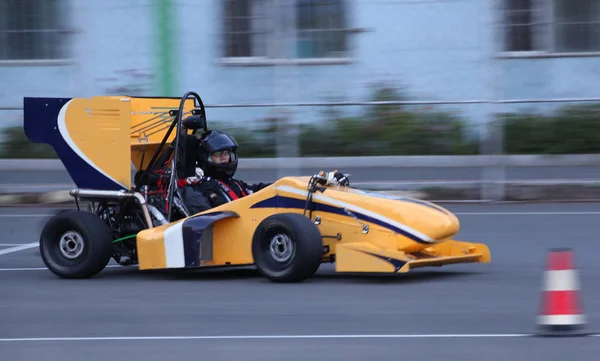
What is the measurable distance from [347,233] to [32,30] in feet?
42.7

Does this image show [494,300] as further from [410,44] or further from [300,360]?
[410,44]

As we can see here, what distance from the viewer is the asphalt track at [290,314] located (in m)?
7.07

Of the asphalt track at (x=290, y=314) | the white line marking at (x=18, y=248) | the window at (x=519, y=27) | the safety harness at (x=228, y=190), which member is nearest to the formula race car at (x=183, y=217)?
the asphalt track at (x=290, y=314)

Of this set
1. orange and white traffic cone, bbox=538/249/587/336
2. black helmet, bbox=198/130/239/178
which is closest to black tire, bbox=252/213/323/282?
black helmet, bbox=198/130/239/178

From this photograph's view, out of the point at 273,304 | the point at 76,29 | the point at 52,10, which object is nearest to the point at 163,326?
the point at 273,304

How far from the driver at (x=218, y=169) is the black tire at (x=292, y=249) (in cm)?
89

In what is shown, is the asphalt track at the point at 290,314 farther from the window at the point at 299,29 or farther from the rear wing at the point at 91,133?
the window at the point at 299,29

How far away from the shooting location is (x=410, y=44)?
1984 centimetres

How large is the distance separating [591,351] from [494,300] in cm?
181

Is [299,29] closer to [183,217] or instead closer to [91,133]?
[91,133]

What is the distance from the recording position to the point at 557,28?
2014 centimetres

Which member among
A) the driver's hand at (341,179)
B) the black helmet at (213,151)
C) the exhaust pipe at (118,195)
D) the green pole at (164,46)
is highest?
the green pole at (164,46)

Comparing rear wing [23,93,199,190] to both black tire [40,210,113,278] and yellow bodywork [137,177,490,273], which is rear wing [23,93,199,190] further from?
yellow bodywork [137,177,490,273]

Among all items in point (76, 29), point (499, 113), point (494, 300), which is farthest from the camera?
point (76, 29)
